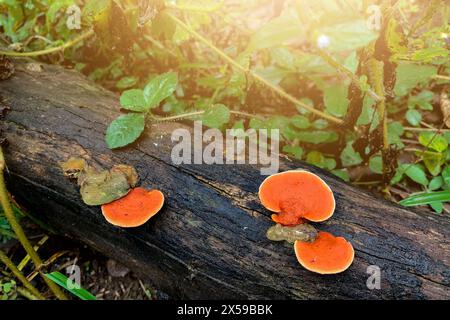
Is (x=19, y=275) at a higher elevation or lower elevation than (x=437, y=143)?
lower

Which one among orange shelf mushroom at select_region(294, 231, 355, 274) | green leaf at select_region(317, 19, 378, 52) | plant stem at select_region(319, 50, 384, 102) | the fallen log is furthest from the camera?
plant stem at select_region(319, 50, 384, 102)

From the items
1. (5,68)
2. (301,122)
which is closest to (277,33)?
(301,122)

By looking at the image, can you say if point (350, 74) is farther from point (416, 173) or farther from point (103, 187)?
point (103, 187)

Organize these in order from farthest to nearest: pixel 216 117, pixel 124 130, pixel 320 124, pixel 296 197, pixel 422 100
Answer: pixel 422 100 → pixel 320 124 → pixel 216 117 → pixel 124 130 → pixel 296 197

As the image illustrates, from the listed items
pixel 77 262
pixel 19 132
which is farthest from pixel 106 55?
pixel 77 262

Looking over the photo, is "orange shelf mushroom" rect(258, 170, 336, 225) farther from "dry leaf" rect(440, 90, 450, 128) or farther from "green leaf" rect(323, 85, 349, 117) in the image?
"dry leaf" rect(440, 90, 450, 128)

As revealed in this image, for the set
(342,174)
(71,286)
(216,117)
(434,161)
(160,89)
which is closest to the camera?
(71,286)

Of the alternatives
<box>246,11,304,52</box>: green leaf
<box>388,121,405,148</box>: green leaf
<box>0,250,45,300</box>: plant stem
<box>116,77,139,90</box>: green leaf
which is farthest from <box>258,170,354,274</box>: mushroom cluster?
<box>116,77,139,90</box>: green leaf
